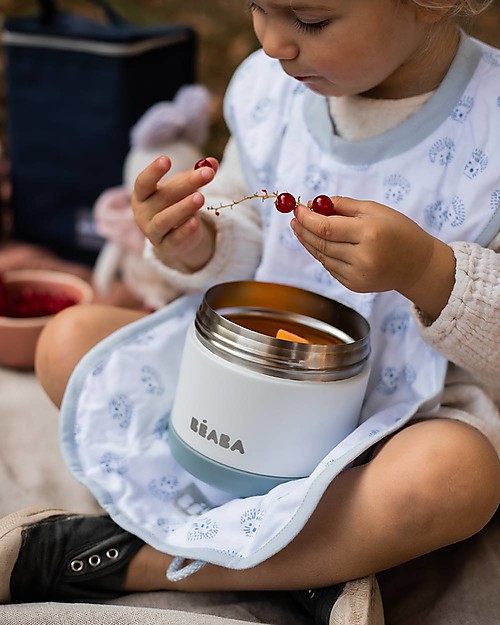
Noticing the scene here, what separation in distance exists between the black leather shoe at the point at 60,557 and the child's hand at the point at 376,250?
1.23ft

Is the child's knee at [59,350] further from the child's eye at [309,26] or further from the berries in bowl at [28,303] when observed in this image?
the child's eye at [309,26]

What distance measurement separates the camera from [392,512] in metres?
0.83

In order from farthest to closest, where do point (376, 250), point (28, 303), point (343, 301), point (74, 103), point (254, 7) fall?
point (74, 103), point (28, 303), point (343, 301), point (254, 7), point (376, 250)

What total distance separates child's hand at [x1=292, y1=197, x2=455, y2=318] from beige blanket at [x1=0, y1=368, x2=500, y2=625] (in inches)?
12.8

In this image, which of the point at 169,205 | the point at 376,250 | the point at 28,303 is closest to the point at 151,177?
the point at 169,205

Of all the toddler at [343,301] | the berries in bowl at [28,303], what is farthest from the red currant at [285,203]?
the berries in bowl at [28,303]

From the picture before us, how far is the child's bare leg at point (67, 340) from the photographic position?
3.41 feet

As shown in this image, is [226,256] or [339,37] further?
[226,256]

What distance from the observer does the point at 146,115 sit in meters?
1.51

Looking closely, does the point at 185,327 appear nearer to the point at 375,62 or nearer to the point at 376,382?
the point at 376,382

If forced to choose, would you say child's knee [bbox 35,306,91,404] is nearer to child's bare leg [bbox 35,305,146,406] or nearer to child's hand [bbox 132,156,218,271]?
child's bare leg [bbox 35,305,146,406]

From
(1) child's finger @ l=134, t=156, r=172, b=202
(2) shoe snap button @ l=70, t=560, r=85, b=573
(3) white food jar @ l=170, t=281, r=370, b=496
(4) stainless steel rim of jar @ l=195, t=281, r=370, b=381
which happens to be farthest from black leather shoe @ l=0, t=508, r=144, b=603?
(1) child's finger @ l=134, t=156, r=172, b=202

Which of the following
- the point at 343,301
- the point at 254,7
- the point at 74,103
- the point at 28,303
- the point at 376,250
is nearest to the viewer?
the point at 376,250

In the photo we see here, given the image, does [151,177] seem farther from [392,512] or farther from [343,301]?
[392,512]
